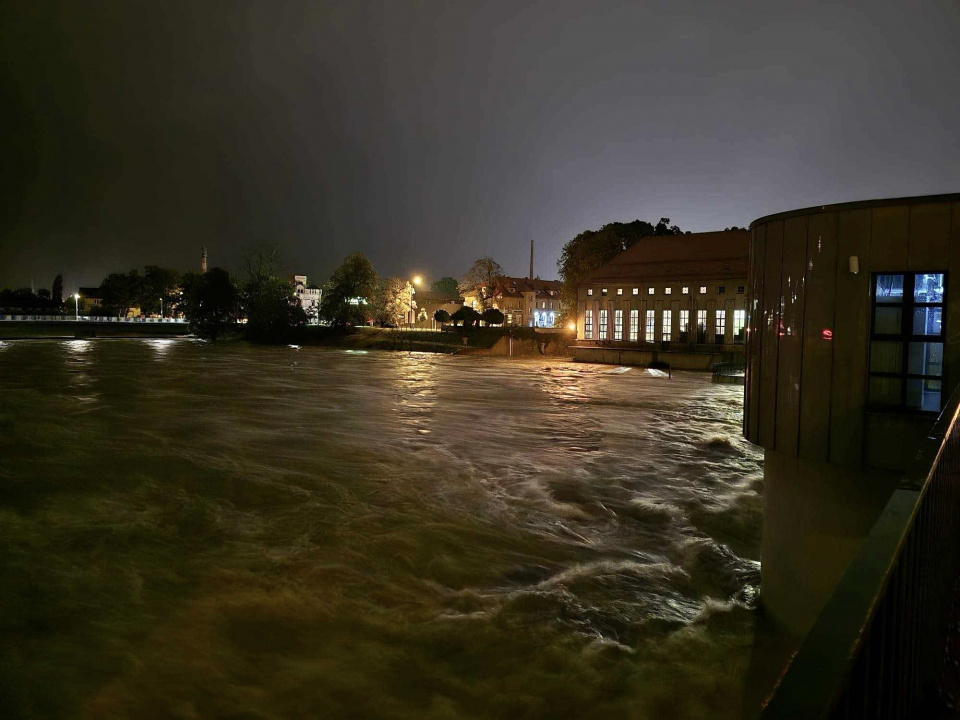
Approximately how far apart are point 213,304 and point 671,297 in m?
63.6

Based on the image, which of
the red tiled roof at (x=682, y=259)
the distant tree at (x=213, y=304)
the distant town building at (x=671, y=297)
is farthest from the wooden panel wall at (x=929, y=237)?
the distant tree at (x=213, y=304)

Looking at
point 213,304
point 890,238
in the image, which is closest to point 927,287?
point 890,238

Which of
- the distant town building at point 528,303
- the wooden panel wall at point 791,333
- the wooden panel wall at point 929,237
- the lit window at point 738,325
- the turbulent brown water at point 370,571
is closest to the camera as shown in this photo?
the wooden panel wall at point 929,237

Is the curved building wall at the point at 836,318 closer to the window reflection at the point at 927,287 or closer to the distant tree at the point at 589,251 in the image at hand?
the window reflection at the point at 927,287

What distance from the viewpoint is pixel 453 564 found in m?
9.97

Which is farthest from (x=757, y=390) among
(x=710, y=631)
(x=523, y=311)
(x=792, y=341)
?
(x=523, y=311)

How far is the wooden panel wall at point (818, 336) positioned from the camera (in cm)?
712

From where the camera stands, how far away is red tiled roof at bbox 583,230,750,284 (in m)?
53.9

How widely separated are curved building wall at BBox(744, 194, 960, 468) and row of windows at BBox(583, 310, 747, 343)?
4484cm

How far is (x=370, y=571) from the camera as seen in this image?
9516 mm

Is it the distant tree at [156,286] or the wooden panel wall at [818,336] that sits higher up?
the distant tree at [156,286]

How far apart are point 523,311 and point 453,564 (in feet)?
339

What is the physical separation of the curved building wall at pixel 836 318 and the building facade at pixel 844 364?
0.04 feet

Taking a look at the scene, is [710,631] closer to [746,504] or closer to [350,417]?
[746,504]
